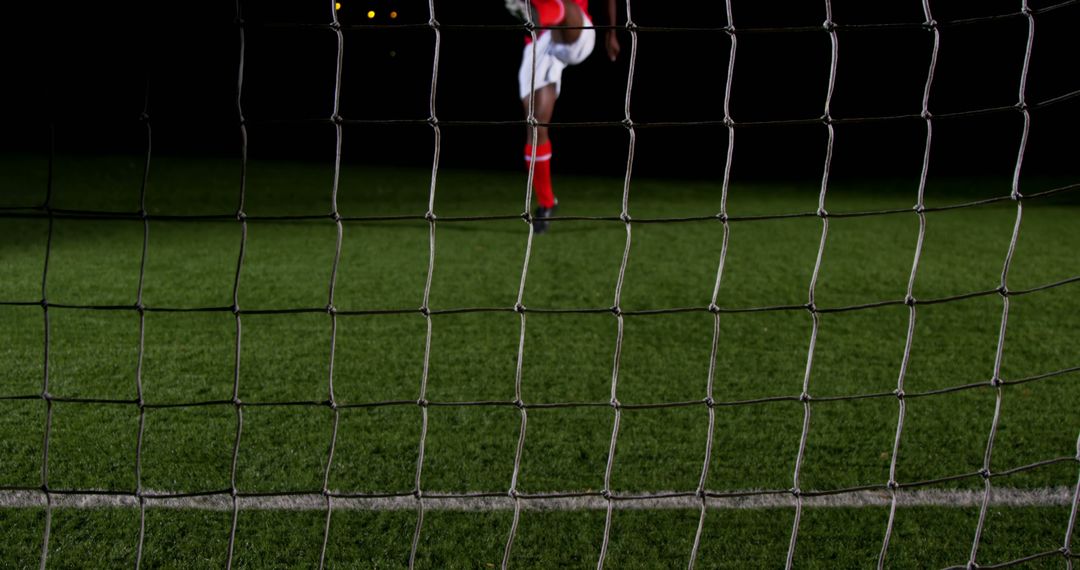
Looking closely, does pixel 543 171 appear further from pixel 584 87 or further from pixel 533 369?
pixel 584 87

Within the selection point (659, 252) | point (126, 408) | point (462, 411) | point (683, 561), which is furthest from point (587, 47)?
point (683, 561)

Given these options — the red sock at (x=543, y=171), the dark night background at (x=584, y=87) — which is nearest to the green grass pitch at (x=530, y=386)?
the red sock at (x=543, y=171)

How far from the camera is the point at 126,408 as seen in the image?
6.41 ft

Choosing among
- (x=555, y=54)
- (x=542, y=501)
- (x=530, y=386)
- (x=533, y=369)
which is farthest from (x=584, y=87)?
(x=542, y=501)

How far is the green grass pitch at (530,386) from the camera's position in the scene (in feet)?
4.89

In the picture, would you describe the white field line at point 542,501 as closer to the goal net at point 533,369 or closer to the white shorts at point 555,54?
the goal net at point 533,369

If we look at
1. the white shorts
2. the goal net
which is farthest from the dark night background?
the white shorts

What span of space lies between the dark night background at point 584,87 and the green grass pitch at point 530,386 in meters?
3.13

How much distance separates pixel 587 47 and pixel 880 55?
4666 millimetres

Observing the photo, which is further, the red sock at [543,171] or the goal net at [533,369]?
the red sock at [543,171]

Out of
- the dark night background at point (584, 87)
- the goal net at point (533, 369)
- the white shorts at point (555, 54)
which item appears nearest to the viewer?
the goal net at point (533, 369)

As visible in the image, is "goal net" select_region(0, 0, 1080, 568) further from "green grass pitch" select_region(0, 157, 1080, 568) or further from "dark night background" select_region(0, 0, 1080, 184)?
"dark night background" select_region(0, 0, 1080, 184)

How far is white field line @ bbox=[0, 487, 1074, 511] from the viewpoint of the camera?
1550mm

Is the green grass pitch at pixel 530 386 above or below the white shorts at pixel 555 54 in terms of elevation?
below
